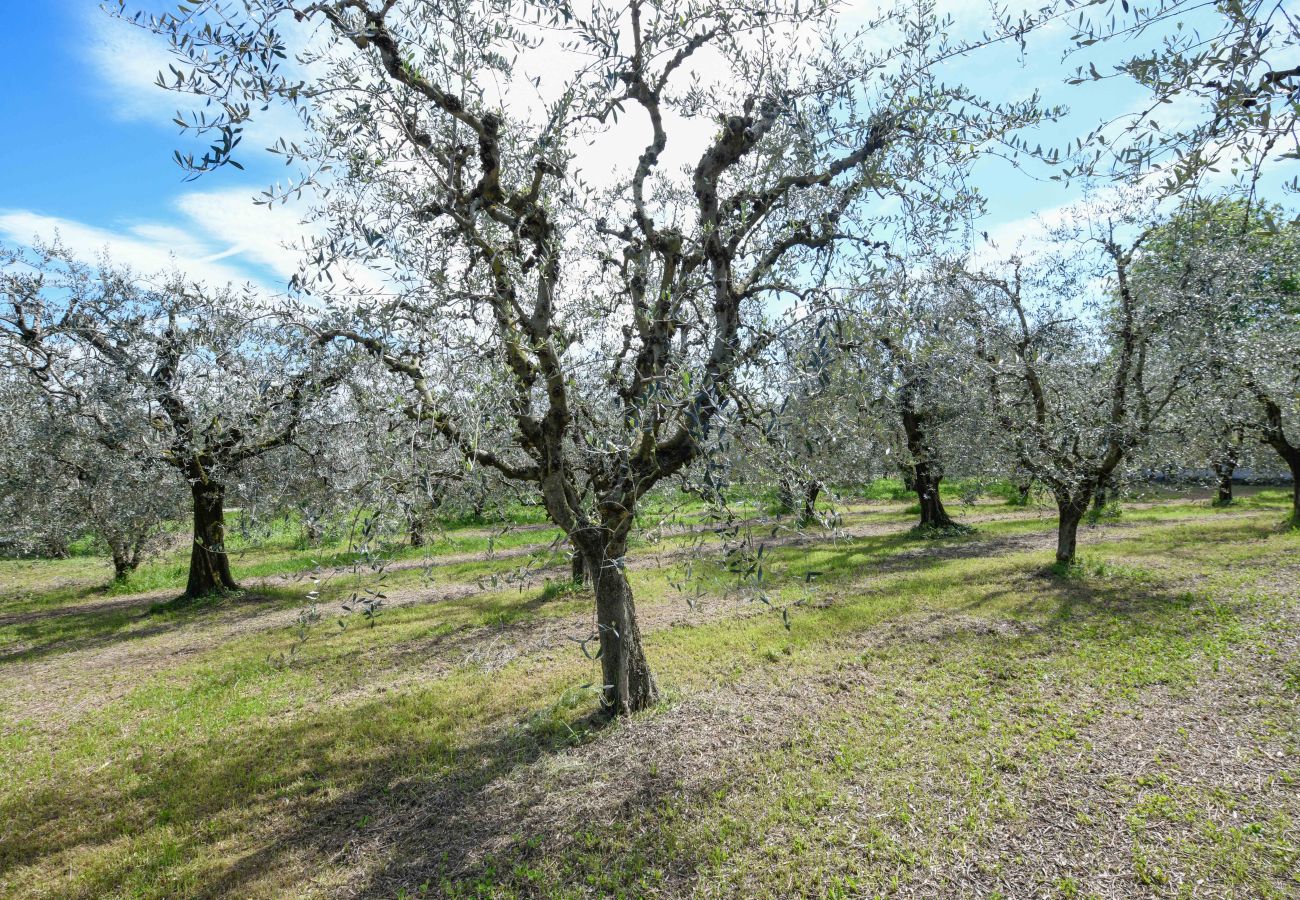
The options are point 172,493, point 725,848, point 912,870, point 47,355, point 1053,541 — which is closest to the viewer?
point 912,870

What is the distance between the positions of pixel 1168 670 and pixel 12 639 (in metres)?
21.4

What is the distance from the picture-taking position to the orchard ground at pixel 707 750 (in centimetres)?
511

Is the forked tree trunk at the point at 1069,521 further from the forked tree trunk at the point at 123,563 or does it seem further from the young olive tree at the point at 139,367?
the forked tree trunk at the point at 123,563

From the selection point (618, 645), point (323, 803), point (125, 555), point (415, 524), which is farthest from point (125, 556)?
point (415, 524)

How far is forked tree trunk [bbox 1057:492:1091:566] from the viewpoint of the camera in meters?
13.7

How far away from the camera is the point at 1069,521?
550 inches

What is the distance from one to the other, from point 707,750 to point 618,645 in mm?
1556

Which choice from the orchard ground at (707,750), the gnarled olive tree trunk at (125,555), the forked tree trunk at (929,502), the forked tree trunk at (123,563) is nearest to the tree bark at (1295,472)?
the orchard ground at (707,750)

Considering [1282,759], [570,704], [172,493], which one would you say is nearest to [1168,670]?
[1282,759]

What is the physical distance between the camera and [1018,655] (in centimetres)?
916

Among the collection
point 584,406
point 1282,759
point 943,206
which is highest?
point 943,206

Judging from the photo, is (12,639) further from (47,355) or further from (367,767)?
(367,767)

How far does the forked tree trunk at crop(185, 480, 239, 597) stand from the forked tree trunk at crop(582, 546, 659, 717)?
12.0 meters

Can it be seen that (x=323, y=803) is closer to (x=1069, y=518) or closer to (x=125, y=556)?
(x=1069, y=518)
